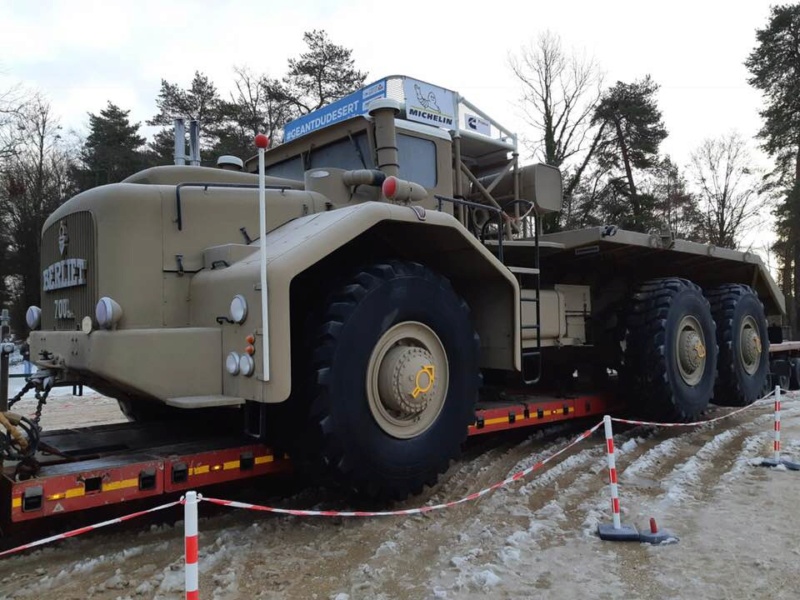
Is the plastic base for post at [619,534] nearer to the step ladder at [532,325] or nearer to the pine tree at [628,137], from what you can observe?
the step ladder at [532,325]

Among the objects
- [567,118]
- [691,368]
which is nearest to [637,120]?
[567,118]

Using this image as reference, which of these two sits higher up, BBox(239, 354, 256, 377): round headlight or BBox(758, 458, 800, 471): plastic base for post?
BBox(239, 354, 256, 377): round headlight

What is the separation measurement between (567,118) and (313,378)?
26.5 meters

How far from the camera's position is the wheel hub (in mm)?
3984

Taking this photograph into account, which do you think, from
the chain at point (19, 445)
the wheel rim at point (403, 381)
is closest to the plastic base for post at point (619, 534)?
the wheel rim at point (403, 381)

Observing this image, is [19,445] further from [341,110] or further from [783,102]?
[783,102]

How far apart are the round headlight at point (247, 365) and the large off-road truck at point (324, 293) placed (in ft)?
0.04

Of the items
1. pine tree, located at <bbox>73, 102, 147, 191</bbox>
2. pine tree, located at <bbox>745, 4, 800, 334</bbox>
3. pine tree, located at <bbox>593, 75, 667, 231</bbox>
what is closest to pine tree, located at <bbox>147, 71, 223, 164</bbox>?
pine tree, located at <bbox>73, 102, 147, 191</bbox>

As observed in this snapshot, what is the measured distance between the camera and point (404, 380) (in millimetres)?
3984

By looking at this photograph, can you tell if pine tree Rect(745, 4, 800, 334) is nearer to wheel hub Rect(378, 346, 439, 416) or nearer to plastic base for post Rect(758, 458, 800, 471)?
plastic base for post Rect(758, 458, 800, 471)

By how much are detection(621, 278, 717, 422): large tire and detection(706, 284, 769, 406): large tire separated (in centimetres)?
80

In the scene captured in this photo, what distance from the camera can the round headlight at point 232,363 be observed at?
140 inches

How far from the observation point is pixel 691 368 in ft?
22.2

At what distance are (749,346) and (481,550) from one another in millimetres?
5784
